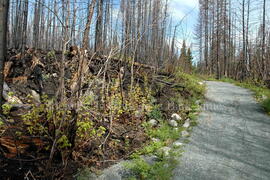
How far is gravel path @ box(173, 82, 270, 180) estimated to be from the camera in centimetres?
252

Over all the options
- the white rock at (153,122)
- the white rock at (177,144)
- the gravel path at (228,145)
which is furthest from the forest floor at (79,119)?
the gravel path at (228,145)

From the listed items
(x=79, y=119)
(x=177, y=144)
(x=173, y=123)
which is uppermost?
(x=79, y=119)

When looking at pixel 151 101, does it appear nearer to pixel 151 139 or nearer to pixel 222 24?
pixel 151 139

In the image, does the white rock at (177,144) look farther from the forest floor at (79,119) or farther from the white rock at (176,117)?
the white rock at (176,117)

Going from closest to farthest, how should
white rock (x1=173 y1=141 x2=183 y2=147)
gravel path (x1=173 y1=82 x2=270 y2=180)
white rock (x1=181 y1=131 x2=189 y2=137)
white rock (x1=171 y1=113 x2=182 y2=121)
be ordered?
1. gravel path (x1=173 y1=82 x2=270 y2=180)
2. white rock (x1=173 y1=141 x2=183 y2=147)
3. white rock (x1=181 y1=131 x2=189 y2=137)
4. white rock (x1=171 y1=113 x2=182 y2=121)

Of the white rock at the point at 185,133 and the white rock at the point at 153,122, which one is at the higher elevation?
the white rock at the point at 153,122

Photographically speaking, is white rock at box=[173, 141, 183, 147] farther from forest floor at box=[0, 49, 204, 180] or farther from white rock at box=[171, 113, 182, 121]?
white rock at box=[171, 113, 182, 121]

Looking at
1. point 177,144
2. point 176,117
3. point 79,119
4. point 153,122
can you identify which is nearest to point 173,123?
point 176,117

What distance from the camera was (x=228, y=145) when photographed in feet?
11.0

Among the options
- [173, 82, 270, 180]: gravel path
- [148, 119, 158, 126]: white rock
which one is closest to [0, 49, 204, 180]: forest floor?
[148, 119, 158, 126]: white rock

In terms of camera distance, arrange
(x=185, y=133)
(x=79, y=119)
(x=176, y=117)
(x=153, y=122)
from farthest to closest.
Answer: (x=176, y=117), (x=153, y=122), (x=185, y=133), (x=79, y=119)

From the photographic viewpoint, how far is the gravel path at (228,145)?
2.52m

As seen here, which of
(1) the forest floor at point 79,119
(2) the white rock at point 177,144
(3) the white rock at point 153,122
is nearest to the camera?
(1) the forest floor at point 79,119

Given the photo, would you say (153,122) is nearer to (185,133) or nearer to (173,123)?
(173,123)
